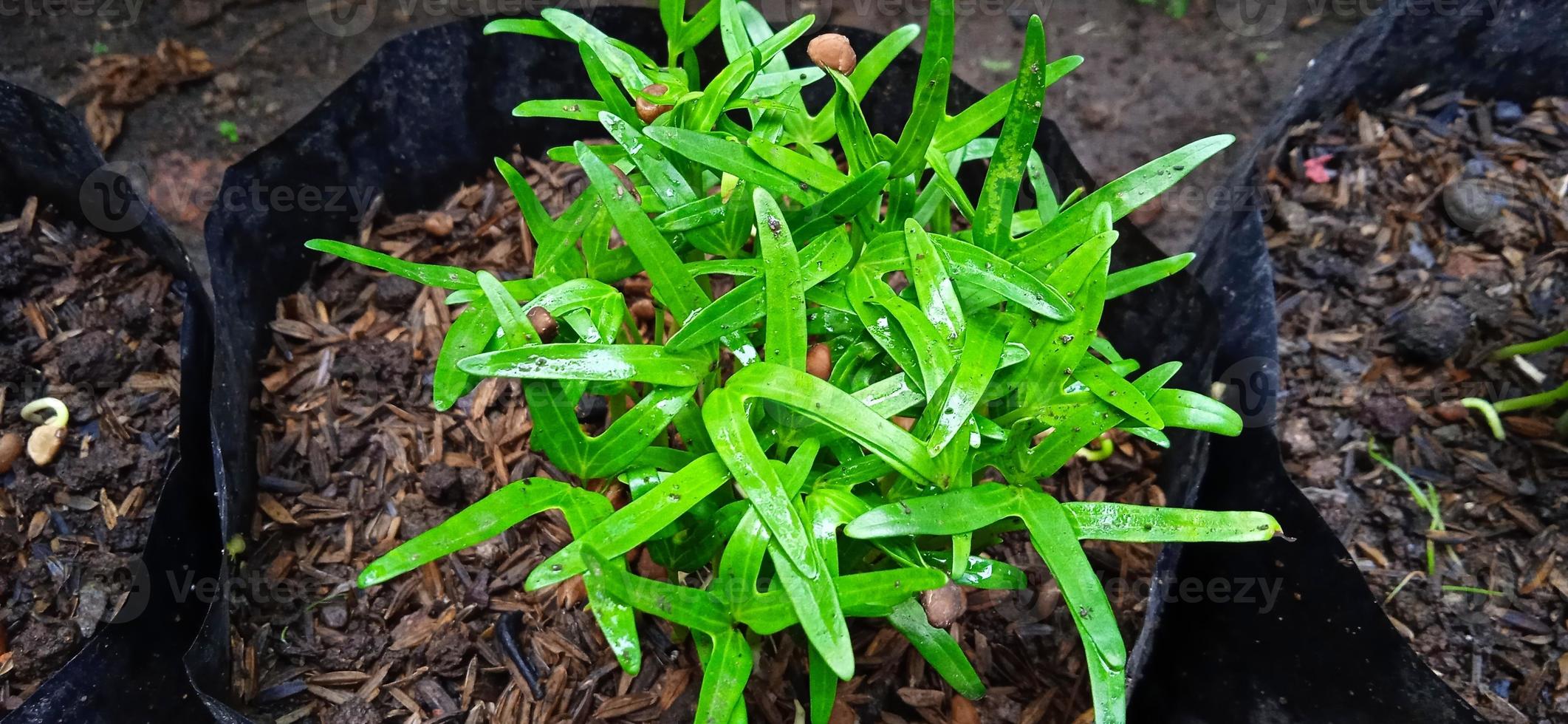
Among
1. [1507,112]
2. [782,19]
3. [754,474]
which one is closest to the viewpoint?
[754,474]

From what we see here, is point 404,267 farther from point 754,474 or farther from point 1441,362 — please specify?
point 1441,362

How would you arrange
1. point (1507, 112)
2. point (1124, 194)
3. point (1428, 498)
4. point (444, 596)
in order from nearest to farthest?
1. point (1124, 194)
2. point (444, 596)
3. point (1428, 498)
4. point (1507, 112)

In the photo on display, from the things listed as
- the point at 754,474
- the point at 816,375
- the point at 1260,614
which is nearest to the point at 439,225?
the point at 816,375

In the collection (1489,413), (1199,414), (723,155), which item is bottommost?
(1489,413)

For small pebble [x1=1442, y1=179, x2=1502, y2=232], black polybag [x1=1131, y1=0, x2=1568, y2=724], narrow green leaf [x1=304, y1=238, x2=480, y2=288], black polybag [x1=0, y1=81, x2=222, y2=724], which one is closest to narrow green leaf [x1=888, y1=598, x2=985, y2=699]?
black polybag [x1=1131, y1=0, x2=1568, y2=724]

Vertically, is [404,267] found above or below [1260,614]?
above

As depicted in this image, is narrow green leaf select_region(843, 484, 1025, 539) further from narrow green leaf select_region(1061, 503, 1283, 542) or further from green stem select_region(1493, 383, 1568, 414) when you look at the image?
green stem select_region(1493, 383, 1568, 414)

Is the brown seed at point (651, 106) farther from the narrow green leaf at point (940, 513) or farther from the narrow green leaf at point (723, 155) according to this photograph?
Answer: the narrow green leaf at point (940, 513)
